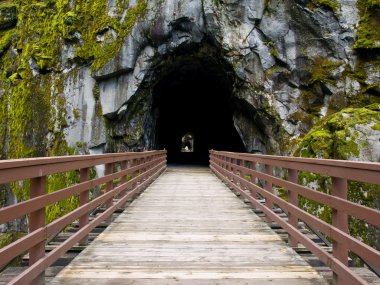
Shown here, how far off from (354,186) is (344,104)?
8.68 metres

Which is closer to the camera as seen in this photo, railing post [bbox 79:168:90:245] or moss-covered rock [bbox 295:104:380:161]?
railing post [bbox 79:168:90:245]

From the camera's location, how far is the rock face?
17500 millimetres

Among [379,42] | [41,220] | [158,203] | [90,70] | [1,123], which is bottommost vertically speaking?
[158,203]

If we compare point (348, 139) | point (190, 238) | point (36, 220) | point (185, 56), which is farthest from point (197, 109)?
point (36, 220)

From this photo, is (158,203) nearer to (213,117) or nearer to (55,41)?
(55,41)

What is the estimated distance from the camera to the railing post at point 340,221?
2.94 m

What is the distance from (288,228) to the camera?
441 centimetres

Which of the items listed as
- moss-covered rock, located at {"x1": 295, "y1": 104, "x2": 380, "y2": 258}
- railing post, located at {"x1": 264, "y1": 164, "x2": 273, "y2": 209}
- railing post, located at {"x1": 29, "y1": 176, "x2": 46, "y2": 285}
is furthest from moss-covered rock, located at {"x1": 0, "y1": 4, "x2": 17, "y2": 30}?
railing post, located at {"x1": 29, "y1": 176, "x2": 46, "y2": 285}

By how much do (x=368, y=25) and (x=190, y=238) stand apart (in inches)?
679

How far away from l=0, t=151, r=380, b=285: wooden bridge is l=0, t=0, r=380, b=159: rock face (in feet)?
41.0

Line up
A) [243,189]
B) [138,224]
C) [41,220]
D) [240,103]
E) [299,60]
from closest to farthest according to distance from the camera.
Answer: [41,220]
[138,224]
[243,189]
[299,60]
[240,103]

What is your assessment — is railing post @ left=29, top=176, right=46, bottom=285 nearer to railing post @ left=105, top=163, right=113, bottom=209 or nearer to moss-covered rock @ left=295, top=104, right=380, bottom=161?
railing post @ left=105, top=163, right=113, bottom=209

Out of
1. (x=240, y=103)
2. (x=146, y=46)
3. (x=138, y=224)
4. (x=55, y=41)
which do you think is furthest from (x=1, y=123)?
(x=138, y=224)

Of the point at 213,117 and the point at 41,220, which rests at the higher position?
the point at 213,117
